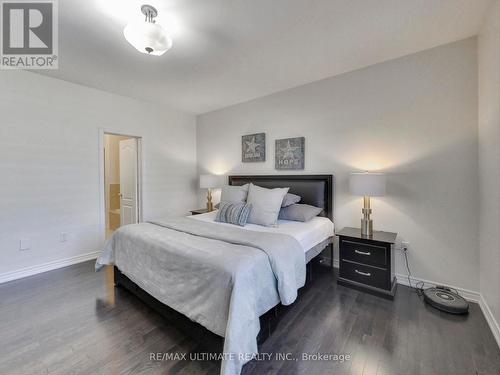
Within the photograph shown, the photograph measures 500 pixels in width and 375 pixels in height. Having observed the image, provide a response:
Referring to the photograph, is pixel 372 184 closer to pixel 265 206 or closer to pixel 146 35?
pixel 265 206

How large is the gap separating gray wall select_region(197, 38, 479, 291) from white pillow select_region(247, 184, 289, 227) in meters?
0.86

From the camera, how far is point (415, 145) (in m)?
2.53

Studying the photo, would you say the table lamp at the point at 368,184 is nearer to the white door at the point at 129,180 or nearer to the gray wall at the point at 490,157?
the gray wall at the point at 490,157

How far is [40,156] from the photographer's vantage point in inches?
116

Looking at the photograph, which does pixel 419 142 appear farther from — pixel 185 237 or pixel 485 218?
pixel 185 237

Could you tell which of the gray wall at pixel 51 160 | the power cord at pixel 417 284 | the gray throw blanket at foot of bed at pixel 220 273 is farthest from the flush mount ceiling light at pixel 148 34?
the power cord at pixel 417 284

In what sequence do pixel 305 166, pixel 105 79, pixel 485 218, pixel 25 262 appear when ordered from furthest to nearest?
pixel 305 166
pixel 105 79
pixel 25 262
pixel 485 218

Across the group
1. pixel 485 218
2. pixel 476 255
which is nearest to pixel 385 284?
pixel 476 255

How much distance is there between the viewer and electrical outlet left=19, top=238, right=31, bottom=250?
111 inches

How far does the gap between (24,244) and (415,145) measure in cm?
489

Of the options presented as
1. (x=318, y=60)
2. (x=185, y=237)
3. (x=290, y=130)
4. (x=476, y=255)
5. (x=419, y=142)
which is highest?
(x=318, y=60)

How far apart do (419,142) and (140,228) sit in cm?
321

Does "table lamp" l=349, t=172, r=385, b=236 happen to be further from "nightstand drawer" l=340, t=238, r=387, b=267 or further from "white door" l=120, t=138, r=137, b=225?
"white door" l=120, t=138, r=137, b=225

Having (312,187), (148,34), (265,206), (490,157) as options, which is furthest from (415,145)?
(148,34)
